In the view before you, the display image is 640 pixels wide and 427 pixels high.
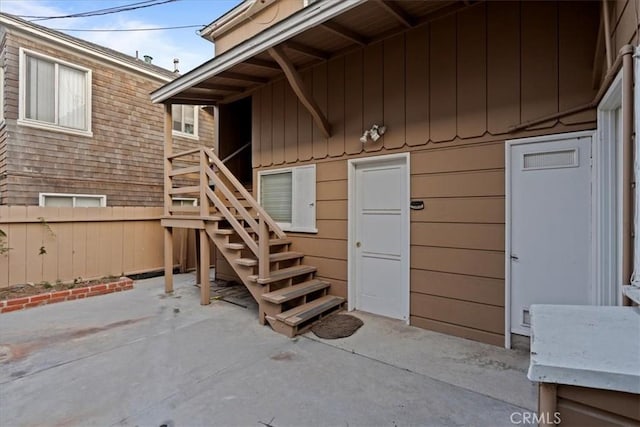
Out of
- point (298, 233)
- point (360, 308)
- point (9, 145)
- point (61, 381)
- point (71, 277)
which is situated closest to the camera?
point (61, 381)

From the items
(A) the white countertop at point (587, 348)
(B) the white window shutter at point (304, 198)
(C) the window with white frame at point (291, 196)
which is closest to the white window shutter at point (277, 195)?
(C) the window with white frame at point (291, 196)

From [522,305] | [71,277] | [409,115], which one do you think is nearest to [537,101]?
[409,115]

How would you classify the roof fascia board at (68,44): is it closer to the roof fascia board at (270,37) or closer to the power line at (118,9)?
the power line at (118,9)

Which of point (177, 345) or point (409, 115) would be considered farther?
point (409, 115)

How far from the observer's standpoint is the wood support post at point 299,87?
3704mm

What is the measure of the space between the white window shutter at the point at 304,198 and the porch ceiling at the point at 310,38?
155 centimetres

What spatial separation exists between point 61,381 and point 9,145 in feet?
19.3

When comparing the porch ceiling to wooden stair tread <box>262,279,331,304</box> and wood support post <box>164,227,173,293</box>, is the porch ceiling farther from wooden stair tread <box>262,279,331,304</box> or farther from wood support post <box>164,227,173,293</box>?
wooden stair tread <box>262,279,331,304</box>

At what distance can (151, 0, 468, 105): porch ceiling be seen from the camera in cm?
323

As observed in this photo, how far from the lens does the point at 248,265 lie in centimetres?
398

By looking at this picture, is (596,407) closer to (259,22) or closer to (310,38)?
(310,38)

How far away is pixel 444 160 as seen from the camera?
11.2 feet

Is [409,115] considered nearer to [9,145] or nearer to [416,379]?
[416,379]

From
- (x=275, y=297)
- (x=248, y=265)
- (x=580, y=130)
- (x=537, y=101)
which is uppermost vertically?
(x=537, y=101)
